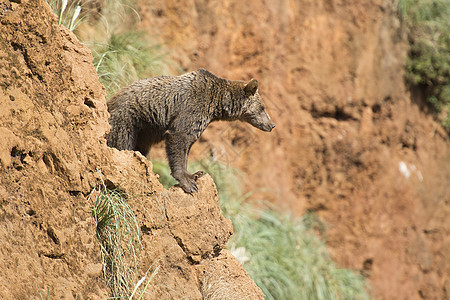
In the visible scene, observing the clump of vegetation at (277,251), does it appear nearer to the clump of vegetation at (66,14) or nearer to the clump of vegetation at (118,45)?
the clump of vegetation at (118,45)

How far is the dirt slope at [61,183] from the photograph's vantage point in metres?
3.05

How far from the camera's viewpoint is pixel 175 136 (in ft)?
16.6

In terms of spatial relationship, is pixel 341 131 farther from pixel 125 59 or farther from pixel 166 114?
pixel 166 114

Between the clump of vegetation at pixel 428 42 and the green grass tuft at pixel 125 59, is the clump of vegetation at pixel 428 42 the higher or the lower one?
the lower one

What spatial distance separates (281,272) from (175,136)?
3144mm

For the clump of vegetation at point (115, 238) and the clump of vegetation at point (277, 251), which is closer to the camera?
the clump of vegetation at point (115, 238)

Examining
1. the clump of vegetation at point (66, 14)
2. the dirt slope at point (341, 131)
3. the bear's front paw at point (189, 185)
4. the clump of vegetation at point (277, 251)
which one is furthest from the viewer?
the dirt slope at point (341, 131)

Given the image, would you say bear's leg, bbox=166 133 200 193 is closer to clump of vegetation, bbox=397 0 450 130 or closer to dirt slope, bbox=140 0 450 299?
dirt slope, bbox=140 0 450 299

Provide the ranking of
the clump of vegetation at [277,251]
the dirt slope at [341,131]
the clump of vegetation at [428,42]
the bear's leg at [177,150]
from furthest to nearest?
1. the clump of vegetation at [428,42]
2. the dirt slope at [341,131]
3. the clump of vegetation at [277,251]
4. the bear's leg at [177,150]

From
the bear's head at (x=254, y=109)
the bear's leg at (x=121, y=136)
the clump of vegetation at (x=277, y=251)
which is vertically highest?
the bear's leg at (x=121, y=136)

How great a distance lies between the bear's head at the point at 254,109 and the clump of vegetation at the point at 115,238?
8.34ft

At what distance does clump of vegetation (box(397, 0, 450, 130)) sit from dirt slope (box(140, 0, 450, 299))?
259mm

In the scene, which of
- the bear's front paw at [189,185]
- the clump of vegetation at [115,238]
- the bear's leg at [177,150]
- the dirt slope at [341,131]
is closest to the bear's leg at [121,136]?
the bear's leg at [177,150]

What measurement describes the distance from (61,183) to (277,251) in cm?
493
